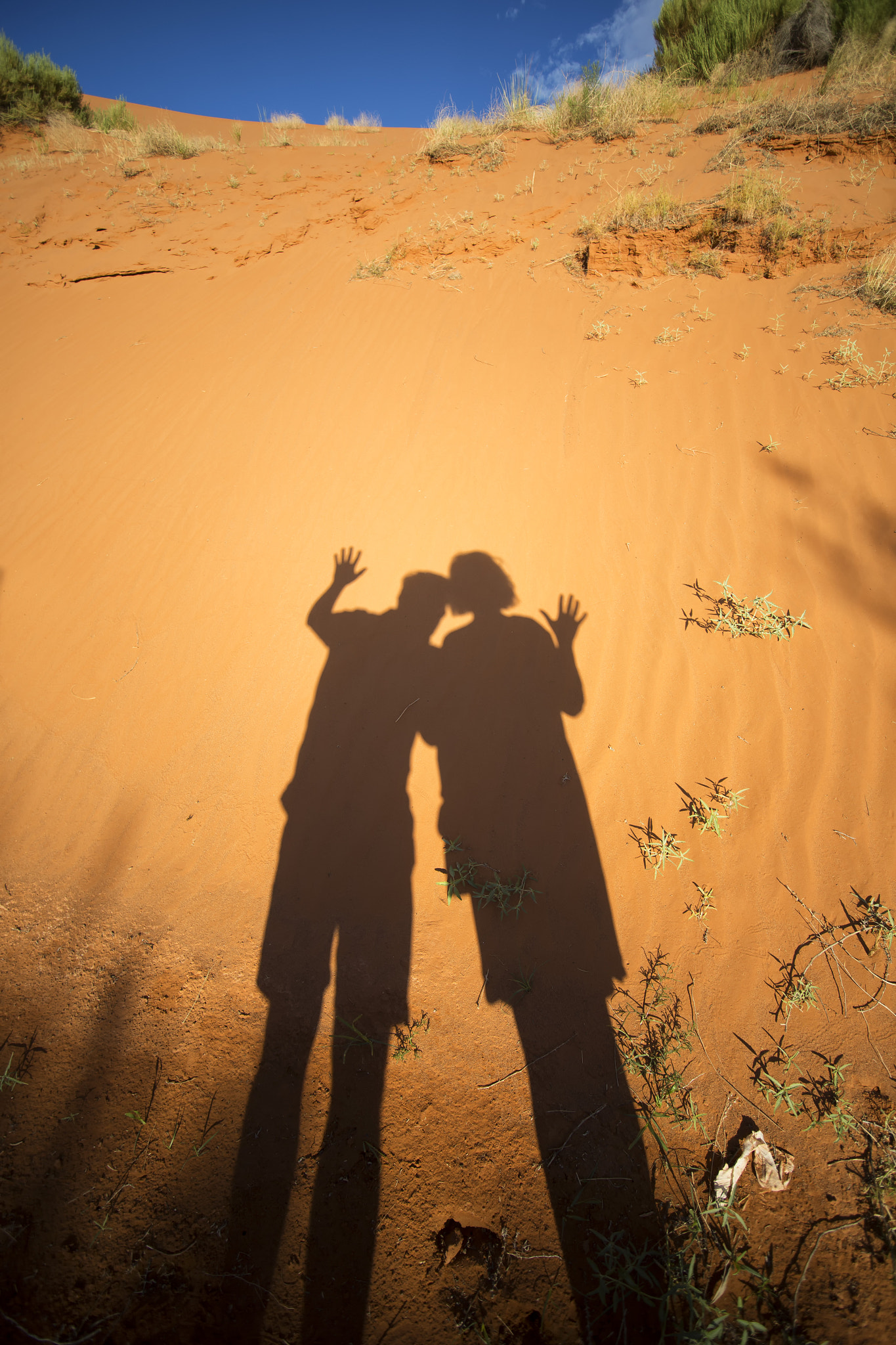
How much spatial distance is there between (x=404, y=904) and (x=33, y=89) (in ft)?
65.4

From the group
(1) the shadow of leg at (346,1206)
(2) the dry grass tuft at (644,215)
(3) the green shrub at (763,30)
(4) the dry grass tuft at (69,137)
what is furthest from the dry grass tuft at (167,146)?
(1) the shadow of leg at (346,1206)

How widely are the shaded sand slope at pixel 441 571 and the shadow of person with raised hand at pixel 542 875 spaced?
0.09 metres

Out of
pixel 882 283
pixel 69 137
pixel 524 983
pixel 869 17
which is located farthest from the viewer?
pixel 69 137

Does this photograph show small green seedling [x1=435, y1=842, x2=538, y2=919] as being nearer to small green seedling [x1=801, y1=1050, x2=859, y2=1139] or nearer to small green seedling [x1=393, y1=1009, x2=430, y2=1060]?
small green seedling [x1=393, y1=1009, x2=430, y2=1060]

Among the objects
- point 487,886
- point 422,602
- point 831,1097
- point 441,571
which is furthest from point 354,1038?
point 441,571

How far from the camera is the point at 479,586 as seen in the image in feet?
12.0

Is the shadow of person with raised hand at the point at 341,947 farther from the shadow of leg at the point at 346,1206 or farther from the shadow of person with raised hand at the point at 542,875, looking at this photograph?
the shadow of person with raised hand at the point at 542,875

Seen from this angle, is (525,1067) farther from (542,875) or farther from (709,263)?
(709,263)

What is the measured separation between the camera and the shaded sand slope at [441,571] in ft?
6.95

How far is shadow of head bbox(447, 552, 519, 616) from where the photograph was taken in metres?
3.55

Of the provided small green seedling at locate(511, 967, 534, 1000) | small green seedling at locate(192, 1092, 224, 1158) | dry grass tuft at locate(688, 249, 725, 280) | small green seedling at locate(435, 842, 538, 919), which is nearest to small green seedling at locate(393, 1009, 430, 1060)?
small green seedling at locate(511, 967, 534, 1000)

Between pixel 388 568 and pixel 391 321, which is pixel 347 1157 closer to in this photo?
pixel 388 568

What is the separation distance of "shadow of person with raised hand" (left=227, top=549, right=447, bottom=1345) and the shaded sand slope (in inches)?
2.9

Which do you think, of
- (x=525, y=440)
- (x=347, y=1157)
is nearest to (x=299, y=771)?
(x=347, y=1157)
